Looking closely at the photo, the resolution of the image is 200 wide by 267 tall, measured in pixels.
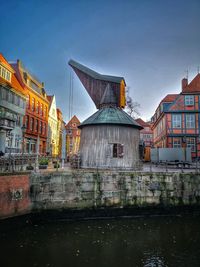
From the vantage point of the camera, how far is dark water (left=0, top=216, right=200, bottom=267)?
7.53 m

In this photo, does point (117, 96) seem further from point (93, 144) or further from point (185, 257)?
A: point (185, 257)

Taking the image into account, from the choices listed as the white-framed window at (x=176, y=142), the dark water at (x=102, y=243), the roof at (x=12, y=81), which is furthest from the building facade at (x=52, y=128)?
the dark water at (x=102, y=243)

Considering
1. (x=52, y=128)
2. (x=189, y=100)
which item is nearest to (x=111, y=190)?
(x=189, y=100)

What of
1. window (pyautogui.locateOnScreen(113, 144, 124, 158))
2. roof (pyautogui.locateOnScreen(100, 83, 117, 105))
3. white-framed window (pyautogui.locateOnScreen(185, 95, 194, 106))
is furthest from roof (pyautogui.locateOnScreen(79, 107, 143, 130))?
white-framed window (pyautogui.locateOnScreen(185, 95, 194, 106))

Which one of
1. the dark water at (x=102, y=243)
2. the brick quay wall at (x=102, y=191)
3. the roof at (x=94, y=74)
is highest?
the roof at (x=94, y=74)

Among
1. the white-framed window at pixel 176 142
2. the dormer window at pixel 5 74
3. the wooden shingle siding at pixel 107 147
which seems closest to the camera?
the wooden shingle siding at pixel 107 147

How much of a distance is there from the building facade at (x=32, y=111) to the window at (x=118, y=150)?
1324 centimetres

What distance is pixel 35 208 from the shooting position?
39.6ft

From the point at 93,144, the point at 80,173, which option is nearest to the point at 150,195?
the point at 80,173

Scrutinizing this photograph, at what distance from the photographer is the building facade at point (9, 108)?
2191 centimetres

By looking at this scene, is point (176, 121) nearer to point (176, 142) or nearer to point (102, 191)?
point (176, 142)

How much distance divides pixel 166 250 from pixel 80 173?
676 cm

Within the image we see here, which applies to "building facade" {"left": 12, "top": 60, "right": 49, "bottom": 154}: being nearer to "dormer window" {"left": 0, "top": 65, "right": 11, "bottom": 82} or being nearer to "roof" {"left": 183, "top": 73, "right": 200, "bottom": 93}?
"dormer window" {"left": 0, "top": 65, "right": 11, "bottom": 82}

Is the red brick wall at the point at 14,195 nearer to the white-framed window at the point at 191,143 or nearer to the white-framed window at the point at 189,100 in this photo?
the white-framed window at the point at 191,143
